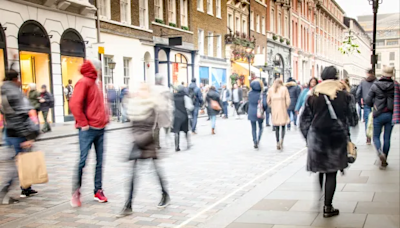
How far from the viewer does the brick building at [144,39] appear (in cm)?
2325

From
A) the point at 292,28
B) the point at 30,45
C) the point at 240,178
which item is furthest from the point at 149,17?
the point at 292,28

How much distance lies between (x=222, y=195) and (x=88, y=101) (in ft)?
7.08

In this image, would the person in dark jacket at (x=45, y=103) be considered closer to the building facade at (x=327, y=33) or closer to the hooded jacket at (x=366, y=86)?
the hooded jacket at (x=366, y=86)

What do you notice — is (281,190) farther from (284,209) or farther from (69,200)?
(69,200)

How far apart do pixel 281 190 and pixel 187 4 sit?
26.4 metres

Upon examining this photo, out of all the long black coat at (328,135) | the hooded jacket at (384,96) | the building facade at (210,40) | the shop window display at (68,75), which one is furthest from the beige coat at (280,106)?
the building facade at (210,40)

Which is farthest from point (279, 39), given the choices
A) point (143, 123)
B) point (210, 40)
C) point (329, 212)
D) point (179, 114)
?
point (329, 212)

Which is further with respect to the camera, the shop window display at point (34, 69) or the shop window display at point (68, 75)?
the shop window display at point (68, 75)

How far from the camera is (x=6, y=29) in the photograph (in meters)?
17.0

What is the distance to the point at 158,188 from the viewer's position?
6.73 metres

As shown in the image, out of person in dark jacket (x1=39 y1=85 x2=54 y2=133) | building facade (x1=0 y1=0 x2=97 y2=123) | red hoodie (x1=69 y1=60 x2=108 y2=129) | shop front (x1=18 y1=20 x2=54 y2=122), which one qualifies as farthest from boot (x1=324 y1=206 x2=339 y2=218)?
shop front (x1=18 y1=20 x2=54 y2=122)

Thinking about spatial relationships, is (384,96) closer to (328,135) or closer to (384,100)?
(384,100)

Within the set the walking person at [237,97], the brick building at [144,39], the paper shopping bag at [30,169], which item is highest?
the brick building at [144,39]

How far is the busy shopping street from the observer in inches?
197
